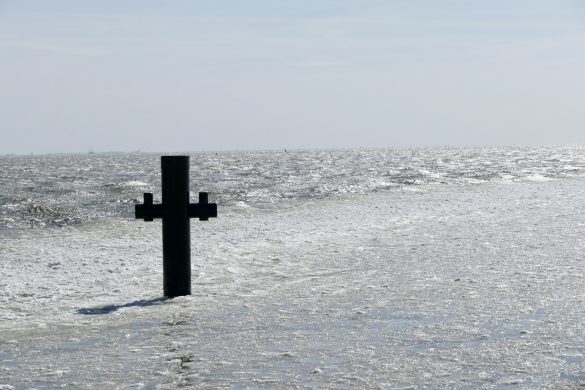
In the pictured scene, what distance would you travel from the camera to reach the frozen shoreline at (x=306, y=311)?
14.1 ft

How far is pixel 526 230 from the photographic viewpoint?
11.5m

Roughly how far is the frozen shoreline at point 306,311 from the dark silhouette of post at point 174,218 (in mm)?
234

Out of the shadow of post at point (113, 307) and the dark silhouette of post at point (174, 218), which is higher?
the dark silhouette of post at point (174, 218)

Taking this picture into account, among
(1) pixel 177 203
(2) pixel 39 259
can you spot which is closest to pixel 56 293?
(1) pixel 177 203

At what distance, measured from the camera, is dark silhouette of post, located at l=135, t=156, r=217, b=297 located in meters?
6.81

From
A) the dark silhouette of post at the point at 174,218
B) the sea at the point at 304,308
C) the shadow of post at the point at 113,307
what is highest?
the dark silhouette of post at the point at 174,218

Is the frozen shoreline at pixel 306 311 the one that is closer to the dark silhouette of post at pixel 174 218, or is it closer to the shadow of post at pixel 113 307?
the shadow of post at pixel 113 307

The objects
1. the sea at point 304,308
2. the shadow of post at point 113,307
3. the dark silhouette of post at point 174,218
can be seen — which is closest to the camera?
the sea at point 304,308

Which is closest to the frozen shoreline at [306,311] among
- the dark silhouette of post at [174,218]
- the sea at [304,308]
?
the sea at [304,308]

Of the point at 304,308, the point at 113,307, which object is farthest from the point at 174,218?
the point at 304,308

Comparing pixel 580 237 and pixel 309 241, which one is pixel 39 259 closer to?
pixel 309 241

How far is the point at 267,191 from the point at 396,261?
618 inches

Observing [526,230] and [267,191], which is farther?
[267,191]

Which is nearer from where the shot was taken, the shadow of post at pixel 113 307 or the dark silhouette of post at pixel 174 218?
the shadow of post at pixel 113 307
